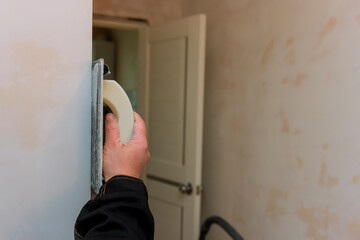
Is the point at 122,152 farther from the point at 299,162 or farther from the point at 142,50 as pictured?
the point at 142,50

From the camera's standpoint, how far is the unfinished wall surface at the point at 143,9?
2459 millimetres

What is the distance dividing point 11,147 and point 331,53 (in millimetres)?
1269

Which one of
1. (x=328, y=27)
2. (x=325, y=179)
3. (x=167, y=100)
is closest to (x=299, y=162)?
(x=325, y=179)

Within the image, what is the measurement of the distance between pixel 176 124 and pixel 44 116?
5.33ft

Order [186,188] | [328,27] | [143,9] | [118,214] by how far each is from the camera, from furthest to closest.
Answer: [143,9] → [186,188] → [328,27] → [118,214]

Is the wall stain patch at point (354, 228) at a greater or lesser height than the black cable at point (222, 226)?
greater

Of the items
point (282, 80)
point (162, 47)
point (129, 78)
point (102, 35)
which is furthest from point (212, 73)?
point (102, 35)

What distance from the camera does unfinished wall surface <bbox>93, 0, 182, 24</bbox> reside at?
246 cm

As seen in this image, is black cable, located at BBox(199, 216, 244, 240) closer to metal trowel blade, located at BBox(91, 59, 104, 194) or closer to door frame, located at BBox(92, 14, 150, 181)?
door frame, located at BBox(92, 14, 150, 181)

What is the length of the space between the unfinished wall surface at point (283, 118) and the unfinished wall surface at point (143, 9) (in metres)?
0.28

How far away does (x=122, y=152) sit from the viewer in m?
0.68

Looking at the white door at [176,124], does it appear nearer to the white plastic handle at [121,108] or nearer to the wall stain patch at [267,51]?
the wall stain patch at [267,51]

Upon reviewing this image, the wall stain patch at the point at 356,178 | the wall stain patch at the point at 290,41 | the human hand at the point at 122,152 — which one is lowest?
the wall stain patch at the point at 356,178

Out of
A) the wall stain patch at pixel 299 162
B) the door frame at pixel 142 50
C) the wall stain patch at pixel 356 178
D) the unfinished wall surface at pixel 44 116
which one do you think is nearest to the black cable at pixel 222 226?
the wall stain patch at pixel 299 162
